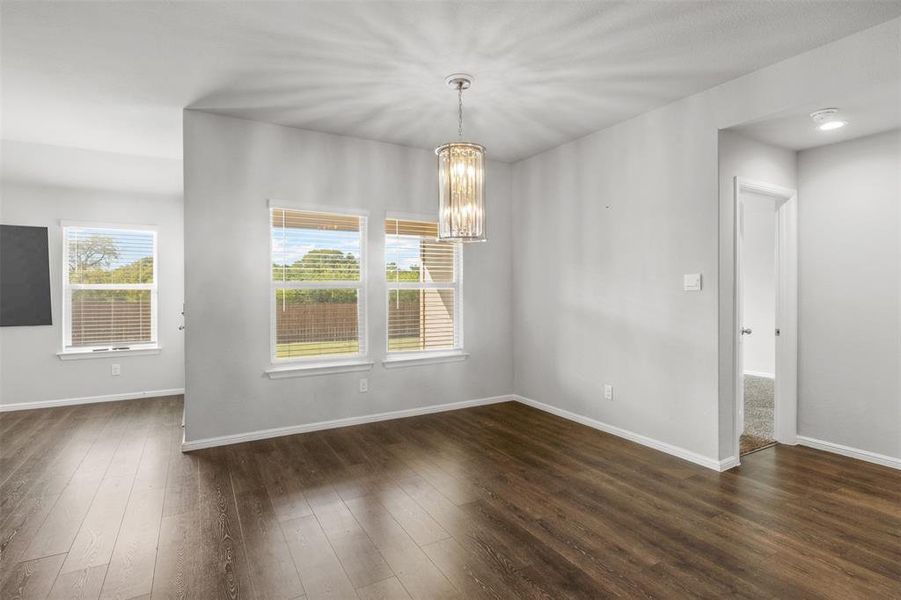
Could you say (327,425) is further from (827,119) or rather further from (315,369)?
(827,119)

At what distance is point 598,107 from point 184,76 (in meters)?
2.99

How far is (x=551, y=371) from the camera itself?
4.88 metres

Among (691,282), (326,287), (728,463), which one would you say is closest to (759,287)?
(691,282)

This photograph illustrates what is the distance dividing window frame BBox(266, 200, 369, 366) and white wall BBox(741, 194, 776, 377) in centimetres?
520

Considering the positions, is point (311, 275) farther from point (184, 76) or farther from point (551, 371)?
point (551, 371)

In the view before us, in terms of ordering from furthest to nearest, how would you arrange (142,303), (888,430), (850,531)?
(142,303) → (888,430) → (850,531)

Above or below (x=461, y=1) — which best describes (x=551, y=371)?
below

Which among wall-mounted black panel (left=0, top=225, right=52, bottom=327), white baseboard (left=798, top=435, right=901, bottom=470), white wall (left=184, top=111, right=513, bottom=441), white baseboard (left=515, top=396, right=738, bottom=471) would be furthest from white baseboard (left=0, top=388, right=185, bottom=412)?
white baseboard (left=798, top=435, right=901, bottom=470)

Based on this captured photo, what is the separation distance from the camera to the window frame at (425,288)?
466 centimetres

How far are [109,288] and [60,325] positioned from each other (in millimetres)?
617

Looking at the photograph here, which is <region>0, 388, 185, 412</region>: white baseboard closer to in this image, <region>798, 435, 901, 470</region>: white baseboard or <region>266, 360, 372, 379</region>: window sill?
<region>266, 360, 372, 379</region>: window sill

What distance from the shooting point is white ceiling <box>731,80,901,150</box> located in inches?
109

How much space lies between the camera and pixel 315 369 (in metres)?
4.25

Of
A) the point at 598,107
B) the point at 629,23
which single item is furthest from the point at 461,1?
the point at 598,107
